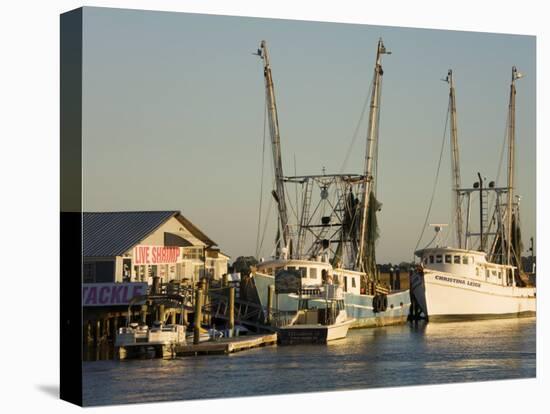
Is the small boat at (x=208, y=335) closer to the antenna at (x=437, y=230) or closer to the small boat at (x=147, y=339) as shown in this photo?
the small boat at (x=147, y=339)

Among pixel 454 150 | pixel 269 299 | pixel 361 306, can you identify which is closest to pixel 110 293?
pixel 269 299

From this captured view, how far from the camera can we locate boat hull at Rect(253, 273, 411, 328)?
1150 inches

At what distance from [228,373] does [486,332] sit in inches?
244

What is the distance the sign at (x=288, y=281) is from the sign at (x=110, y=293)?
3827 mm

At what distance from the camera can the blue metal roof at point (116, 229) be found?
24422 mm

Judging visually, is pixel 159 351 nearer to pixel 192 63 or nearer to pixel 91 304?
pixel 91 304

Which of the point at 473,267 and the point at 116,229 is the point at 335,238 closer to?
the point at 473,267

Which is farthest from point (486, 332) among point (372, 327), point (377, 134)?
point (377, 134)

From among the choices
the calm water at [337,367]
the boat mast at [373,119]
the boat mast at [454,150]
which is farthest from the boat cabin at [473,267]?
the boat mast at [373,119]

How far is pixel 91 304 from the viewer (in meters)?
24.4

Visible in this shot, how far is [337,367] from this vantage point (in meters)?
27.3

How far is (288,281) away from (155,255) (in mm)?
4684

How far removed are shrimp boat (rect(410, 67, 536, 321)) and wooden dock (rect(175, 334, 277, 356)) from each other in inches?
121

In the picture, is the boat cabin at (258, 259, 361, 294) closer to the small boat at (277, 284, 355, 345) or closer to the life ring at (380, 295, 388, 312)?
the small boat at (277, 284, 355, 345)
